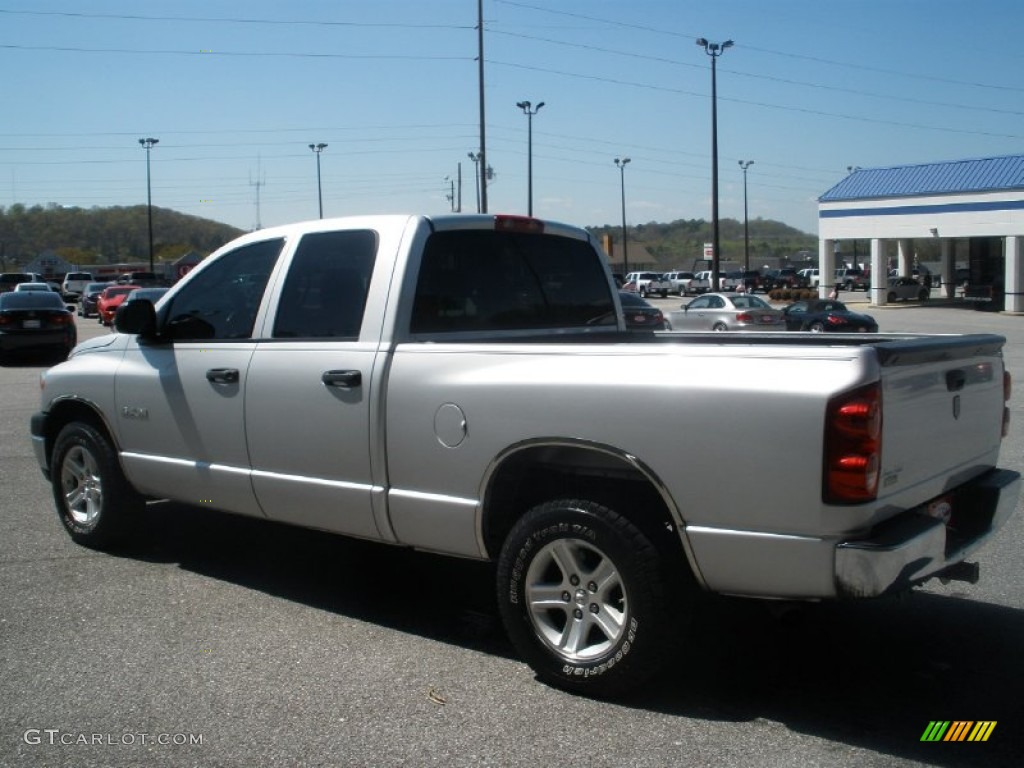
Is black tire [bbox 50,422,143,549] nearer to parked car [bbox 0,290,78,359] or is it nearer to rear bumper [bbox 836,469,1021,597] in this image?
rear bumper [bbox 836,469,1021,597]

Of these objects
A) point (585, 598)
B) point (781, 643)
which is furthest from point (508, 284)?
point (781, 643)

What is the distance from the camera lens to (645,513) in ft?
14.4

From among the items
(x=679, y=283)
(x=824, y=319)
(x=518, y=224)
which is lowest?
(x=824, y=319)

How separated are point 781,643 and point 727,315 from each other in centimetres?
2637

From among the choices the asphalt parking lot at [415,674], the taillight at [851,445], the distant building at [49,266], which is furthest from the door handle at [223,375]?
the distant building at [49,266]

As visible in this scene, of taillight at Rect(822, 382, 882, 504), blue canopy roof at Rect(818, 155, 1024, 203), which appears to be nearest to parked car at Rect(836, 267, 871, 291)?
blue canopy roof at Rect(818, 155, 1024, 203)

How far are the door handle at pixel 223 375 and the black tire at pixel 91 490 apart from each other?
1.22m

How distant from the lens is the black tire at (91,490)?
662 centimetres

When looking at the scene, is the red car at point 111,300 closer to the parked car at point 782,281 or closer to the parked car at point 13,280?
the parked car at point 13,280

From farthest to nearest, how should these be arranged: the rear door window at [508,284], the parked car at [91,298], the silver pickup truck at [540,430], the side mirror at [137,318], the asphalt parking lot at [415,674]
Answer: the parked car at [91,298] → the side mirror at [137,318] → the rear door window at [508,284] → the asphalt parking lot at [415,674] → the silver pickup truck at [540,430]

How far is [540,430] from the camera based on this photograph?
4.45 metres

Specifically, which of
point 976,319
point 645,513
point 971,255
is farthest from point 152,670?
point 971,255

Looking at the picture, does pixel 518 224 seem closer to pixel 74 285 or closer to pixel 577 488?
pixel 577 488

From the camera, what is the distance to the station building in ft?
153
